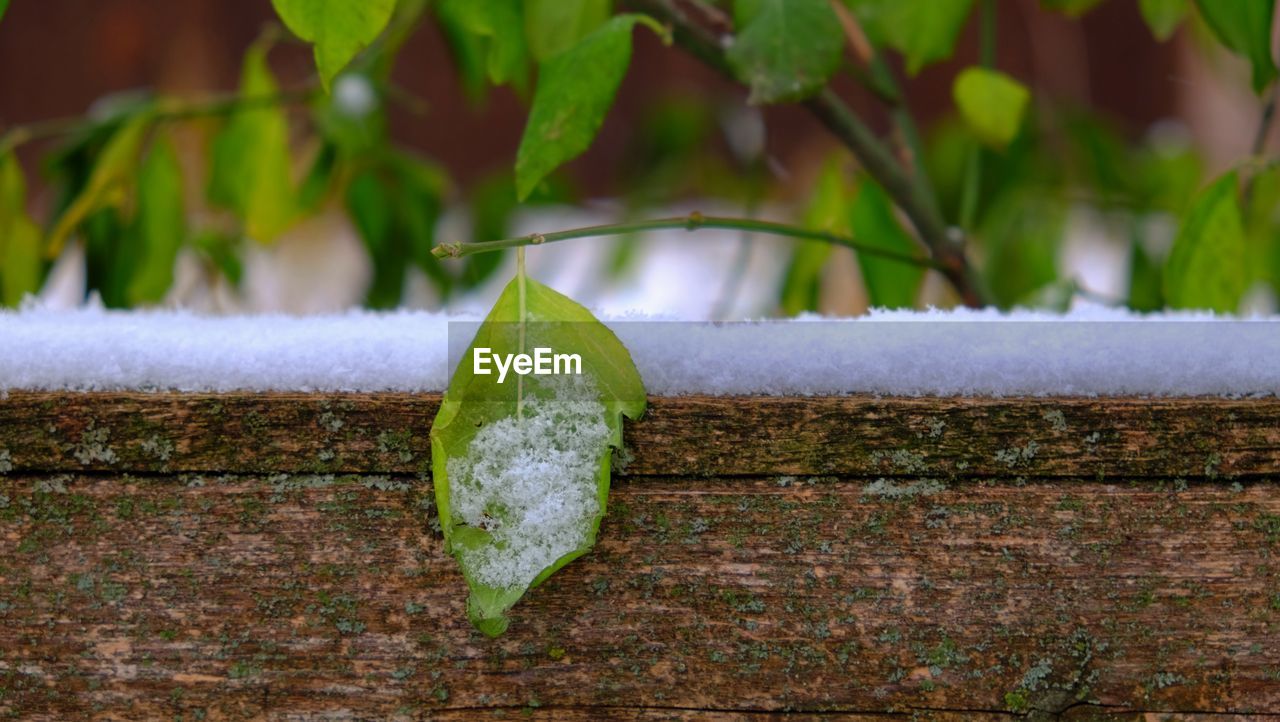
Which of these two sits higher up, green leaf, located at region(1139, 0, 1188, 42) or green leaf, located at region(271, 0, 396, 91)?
green leaf, located at region(1139, 0, 1188, 42)

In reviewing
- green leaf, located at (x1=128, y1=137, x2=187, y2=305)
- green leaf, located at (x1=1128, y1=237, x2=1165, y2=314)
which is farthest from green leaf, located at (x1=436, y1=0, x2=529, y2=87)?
green leaf, located at (x1=1128, y1=237, x2=1165, y2=314)

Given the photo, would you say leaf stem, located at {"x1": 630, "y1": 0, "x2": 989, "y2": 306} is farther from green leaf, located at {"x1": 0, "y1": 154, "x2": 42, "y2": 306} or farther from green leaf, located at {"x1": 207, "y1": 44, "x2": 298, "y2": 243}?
green leaf, located at {"x1": 0, "y1": 154, "x2": 42, "y2": 306}

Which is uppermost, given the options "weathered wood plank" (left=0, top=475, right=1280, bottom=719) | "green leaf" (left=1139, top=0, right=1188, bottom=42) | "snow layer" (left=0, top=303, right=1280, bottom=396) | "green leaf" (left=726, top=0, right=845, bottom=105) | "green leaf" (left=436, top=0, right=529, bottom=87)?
"green leaf" (left=1139, top=0, right=1188, bottom=42)

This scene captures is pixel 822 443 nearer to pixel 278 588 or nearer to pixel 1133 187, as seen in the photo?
pixel 278 588

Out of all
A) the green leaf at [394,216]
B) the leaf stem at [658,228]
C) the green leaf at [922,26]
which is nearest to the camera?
the leaf stem at [658,228]

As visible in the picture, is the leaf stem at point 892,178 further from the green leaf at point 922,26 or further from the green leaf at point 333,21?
the green leaf at point 333,21

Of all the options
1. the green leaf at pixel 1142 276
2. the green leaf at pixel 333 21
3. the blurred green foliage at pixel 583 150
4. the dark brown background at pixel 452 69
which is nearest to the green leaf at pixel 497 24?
the blurred green foliage at pixel 583 150

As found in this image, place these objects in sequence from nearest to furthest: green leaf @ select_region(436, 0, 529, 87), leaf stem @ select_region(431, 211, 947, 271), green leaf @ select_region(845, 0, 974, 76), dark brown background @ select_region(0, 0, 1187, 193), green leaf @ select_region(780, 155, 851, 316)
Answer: leaf stem @ select_region(431, 211, 947, 271) < green leaf @ select_region(436, 0, 529, 87) < green leaf @ select_region(845, 0, 974, 76) < green leaf @ select_region(780, 155, 851, 316) < dark brown background @ select_region(0, 0, 1187, 193)

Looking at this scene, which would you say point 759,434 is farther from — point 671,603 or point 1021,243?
point 1021,243
